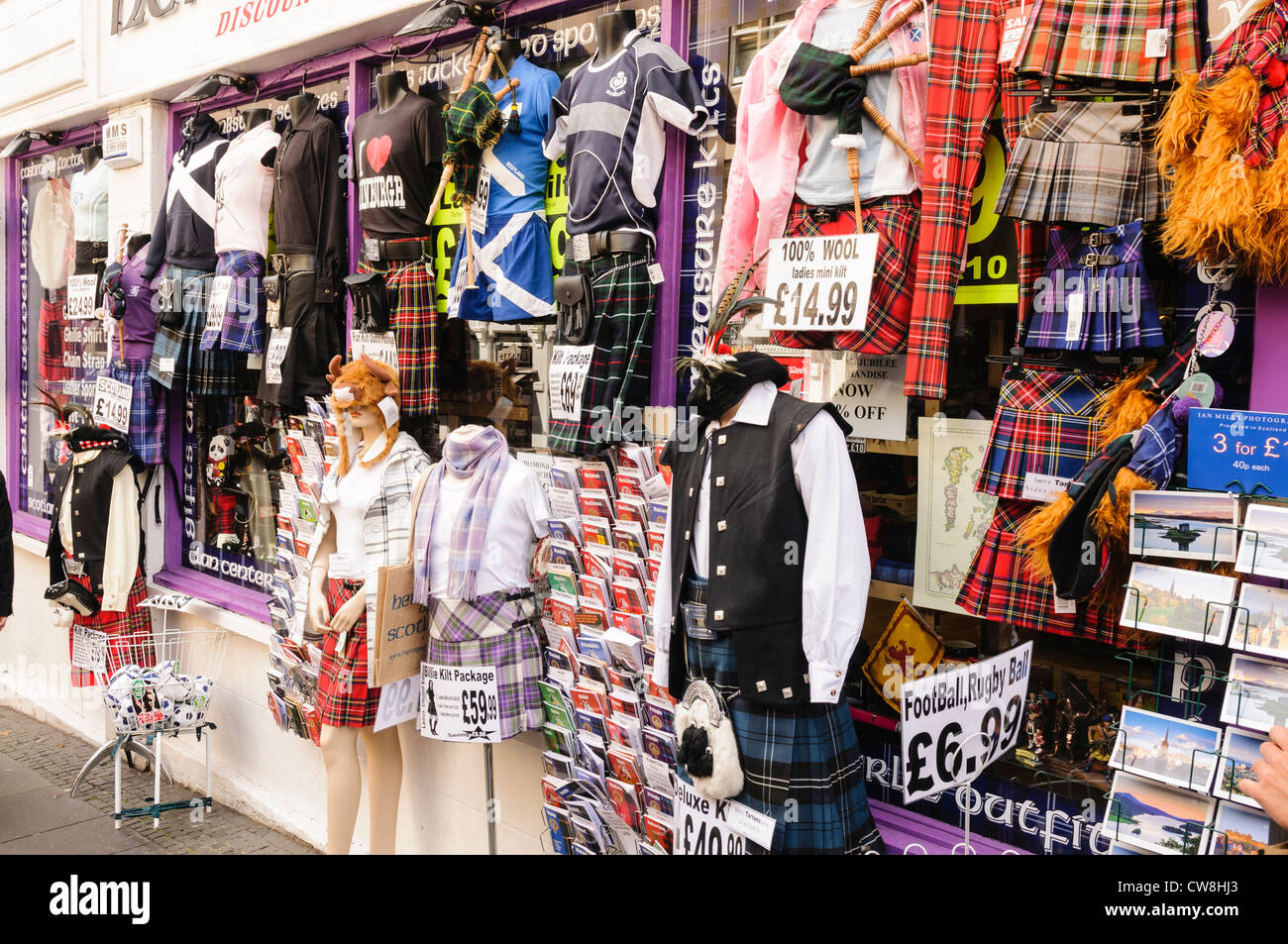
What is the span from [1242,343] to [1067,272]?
0.44m

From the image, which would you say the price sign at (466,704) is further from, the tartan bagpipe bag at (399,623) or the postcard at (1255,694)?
the postcard at (1255,694)

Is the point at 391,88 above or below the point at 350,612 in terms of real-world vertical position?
above

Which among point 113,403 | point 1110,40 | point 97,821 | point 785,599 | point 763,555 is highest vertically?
point 1110,40

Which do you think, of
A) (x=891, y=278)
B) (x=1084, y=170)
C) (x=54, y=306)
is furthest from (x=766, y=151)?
(x=54, y=306)

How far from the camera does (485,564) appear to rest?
3.86 m

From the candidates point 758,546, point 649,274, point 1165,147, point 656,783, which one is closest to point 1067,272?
point 1165,147

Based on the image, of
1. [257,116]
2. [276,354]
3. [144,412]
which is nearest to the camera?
[276,354]

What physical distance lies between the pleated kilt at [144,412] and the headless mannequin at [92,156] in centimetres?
175

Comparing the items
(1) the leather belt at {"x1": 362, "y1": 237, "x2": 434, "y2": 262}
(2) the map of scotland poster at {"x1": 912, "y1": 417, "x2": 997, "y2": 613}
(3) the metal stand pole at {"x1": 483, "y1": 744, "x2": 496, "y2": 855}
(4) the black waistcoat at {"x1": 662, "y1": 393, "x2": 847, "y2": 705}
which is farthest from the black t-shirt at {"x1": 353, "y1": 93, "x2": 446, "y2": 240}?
(2) the map of scotland poster at {"x1": 912, "y1": 417, "x2": 997, "y2": 613}

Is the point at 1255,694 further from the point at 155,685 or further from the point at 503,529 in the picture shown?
the point at 155,685

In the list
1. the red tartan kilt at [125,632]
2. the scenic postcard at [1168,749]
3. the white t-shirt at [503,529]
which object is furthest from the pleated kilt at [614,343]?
the red tartan kilt at [125,632]

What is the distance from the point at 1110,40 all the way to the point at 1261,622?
1396 mm

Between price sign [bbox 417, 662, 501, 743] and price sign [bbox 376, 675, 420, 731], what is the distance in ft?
0.93

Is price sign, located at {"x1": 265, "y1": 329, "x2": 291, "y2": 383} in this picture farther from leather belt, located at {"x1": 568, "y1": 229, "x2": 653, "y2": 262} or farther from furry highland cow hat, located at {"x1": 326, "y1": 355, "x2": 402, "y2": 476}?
leather belt, located at {"x1": 568, "y1": 229, "x2": 653, "y2": 262}
